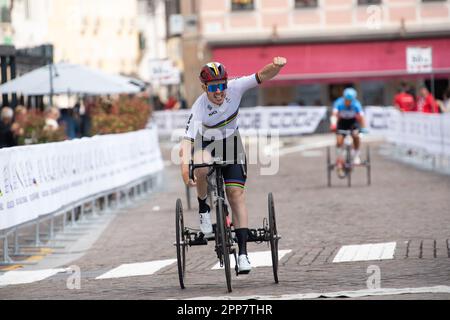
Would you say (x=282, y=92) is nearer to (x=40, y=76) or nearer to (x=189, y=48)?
(x=189, y=48)

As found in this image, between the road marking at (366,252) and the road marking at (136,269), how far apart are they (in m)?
1.73

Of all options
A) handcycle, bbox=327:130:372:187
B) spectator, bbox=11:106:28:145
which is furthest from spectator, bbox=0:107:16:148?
handcycle, bbox=327:130:372:187

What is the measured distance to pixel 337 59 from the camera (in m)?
56.8

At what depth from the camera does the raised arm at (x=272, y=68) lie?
1223 cm

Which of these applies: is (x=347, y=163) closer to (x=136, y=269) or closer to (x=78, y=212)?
(x=78, y=212)

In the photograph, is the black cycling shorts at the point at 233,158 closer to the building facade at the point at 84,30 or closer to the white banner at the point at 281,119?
the building facade at the point at 84,30

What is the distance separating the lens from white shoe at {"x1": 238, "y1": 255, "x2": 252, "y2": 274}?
12.3m

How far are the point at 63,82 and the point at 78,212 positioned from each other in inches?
280

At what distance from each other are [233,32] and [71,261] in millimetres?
42014

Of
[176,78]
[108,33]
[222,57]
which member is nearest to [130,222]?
[176,78]

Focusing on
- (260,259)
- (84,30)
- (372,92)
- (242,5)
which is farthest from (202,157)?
(84,30)

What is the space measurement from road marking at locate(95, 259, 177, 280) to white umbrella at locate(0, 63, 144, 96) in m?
12.9

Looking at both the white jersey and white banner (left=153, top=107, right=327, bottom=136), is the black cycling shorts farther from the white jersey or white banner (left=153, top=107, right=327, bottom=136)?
white banner (left=153, top=107, right=327, bottom=136)

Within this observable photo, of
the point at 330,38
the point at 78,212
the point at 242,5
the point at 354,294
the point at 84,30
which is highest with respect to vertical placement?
the point at 242,5
